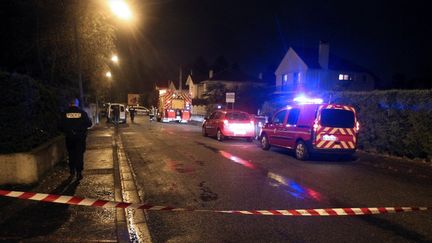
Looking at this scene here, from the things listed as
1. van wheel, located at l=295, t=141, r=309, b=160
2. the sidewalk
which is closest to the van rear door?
van wheel, located at l=295, t=141, r=309, b=160

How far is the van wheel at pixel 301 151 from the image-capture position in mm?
12633

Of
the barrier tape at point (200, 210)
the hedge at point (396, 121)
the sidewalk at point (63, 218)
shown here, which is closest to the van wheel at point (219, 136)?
the hedge at point (396, 121)

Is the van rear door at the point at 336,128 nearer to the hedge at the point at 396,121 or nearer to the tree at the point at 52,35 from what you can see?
the hedge at the point at 396,121

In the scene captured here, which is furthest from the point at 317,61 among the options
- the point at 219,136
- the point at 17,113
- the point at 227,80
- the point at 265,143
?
the point at 17,113

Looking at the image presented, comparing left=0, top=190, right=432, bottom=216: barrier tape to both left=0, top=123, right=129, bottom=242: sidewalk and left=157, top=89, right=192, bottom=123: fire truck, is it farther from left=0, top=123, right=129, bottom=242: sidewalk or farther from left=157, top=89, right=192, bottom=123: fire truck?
left=157, top=89, right=192, bottom=123: fire truck

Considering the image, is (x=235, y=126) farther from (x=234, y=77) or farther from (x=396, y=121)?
(x=234, y=77)

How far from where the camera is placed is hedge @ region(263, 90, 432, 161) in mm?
12484

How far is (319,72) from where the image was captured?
4262cm

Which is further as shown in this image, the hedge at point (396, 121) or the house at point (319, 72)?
the house at point (319, 72)

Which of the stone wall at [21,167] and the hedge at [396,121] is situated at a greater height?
the hedge at [396,121]

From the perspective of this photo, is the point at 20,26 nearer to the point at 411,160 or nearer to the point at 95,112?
the point at 411,160

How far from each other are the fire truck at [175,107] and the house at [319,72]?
38.2 ft

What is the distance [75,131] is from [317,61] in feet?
125

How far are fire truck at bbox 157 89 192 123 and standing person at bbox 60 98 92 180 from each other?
3123 centimetres
